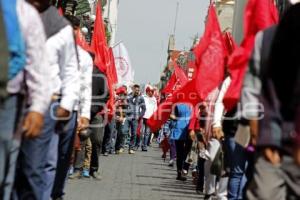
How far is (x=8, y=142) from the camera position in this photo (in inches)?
257

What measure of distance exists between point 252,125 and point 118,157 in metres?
20.3

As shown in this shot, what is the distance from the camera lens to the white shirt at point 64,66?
341 inches

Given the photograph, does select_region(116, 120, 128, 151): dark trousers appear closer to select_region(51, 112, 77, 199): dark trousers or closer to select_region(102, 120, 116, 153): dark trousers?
select_region(102, 120, 116, 153): dark trousers

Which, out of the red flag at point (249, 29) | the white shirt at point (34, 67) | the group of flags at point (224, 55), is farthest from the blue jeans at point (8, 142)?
the red flag at point (249, 29)

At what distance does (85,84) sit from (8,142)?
428 cm

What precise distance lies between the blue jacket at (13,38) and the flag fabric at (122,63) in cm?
2048

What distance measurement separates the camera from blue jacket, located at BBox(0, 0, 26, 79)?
21.3 feet

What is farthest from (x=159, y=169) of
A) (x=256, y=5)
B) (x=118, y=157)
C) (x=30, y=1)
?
(x=30, y=1)

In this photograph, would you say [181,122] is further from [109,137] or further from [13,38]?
[13,38]

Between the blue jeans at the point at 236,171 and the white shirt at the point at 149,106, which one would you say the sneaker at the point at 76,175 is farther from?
the white shirt at the point at 149,106

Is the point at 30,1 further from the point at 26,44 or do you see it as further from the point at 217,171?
the point at 217,171

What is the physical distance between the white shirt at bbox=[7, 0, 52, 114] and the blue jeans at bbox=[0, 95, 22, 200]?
4.8 inches

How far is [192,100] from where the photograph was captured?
1930cm

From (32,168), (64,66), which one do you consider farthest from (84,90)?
(32,168)
